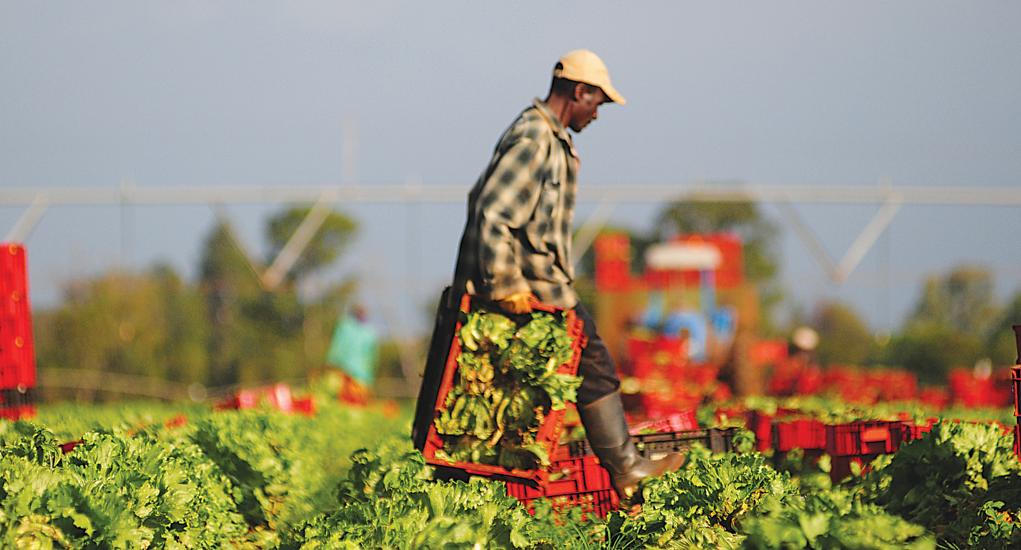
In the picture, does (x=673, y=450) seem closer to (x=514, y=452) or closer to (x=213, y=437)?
(x=514, y=452)

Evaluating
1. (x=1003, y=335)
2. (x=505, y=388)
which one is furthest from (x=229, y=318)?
(x=505, y=388)

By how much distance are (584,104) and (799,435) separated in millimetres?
1984

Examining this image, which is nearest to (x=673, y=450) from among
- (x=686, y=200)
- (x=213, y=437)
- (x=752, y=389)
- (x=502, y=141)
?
(x=502, y=141)

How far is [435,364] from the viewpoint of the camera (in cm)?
550

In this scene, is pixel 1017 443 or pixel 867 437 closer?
pixel 1017 443

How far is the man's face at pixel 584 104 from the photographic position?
228 inches

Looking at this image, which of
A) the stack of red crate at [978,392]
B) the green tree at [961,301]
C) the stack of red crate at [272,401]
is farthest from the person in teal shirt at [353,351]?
the green tree at [961,301]

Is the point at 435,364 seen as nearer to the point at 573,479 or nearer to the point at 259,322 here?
the point at 573,479

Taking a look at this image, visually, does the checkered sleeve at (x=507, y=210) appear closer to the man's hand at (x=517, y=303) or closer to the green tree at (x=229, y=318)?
the man's hand at (x=517, y=303)

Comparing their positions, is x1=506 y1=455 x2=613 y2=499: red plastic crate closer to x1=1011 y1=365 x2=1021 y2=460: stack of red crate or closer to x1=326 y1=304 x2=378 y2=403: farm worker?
x1=1011 y1=365 x2=1021 y2=460: stack of red crate

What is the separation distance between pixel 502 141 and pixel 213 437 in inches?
80.1

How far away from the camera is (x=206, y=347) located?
18.4 metres

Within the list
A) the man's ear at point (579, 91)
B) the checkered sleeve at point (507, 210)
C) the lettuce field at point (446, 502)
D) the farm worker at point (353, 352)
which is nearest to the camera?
the lettuce field at point (446, 502)

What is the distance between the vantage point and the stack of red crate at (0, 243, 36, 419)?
7.06 m
